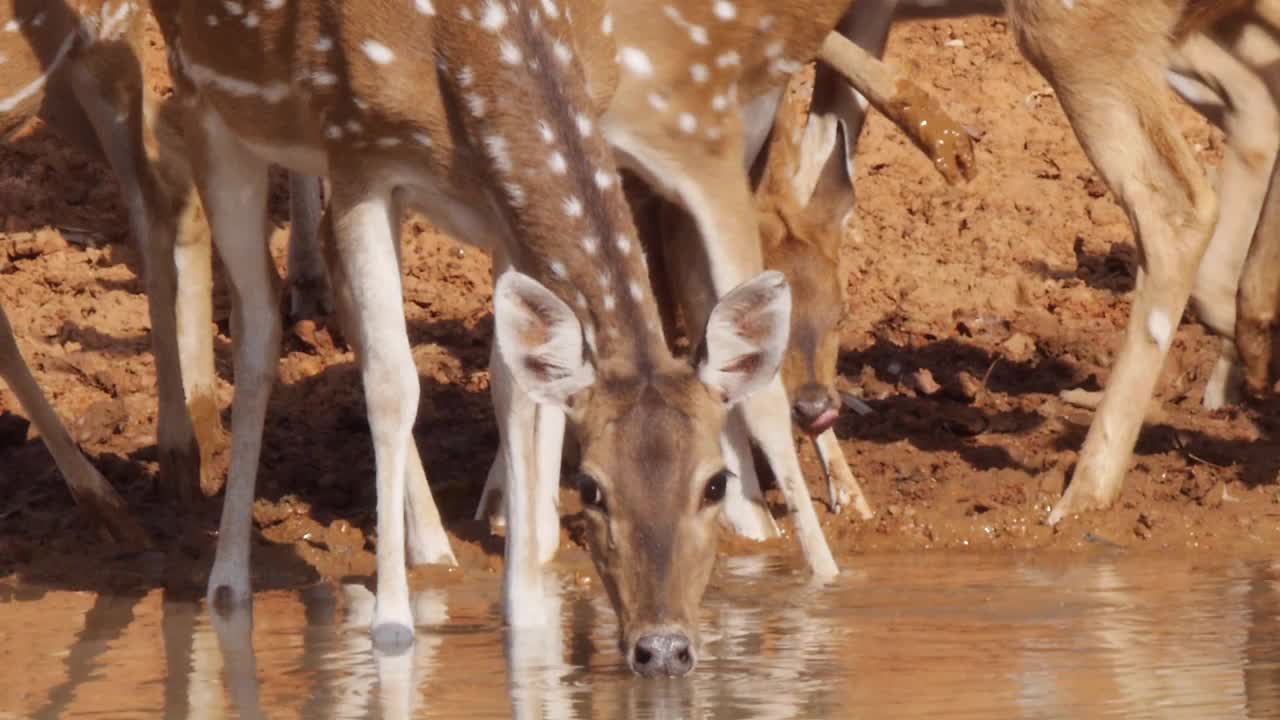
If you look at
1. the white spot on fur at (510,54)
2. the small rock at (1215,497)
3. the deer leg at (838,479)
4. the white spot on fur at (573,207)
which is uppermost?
the white spot on fur at (510,54)

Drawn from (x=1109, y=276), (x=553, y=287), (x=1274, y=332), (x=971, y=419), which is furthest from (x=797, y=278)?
(x=1109, y=276)

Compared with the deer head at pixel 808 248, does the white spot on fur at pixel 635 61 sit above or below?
above

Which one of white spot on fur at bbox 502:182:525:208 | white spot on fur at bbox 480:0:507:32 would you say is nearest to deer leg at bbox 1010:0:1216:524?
white spot on fur at bbox 480:0:507:32

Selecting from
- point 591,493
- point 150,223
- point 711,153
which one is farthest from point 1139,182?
point 150,223

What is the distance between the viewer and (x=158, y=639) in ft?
24.4

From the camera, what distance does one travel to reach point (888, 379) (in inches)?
427

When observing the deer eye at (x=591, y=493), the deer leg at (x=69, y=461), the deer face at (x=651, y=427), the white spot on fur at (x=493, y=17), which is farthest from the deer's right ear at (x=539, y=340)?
the deer leg at (x=69, y=461)

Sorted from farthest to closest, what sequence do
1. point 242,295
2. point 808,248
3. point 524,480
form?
1. point 808,248
2. point 242,295
3. point 524,480

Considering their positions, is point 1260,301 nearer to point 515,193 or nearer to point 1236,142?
point 1236,142

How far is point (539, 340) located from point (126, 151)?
3543 millimetres

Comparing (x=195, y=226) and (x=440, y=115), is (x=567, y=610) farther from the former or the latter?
(x=195, y=226)

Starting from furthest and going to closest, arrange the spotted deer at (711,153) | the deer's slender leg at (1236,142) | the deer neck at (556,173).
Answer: the deer's slender leg at (1236,142) → the spotted deer at (711,153) → the deer neck at (556,173)

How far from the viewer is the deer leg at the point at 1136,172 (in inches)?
359

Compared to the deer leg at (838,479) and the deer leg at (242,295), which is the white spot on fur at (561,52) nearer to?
the deer leg at (242,295)
